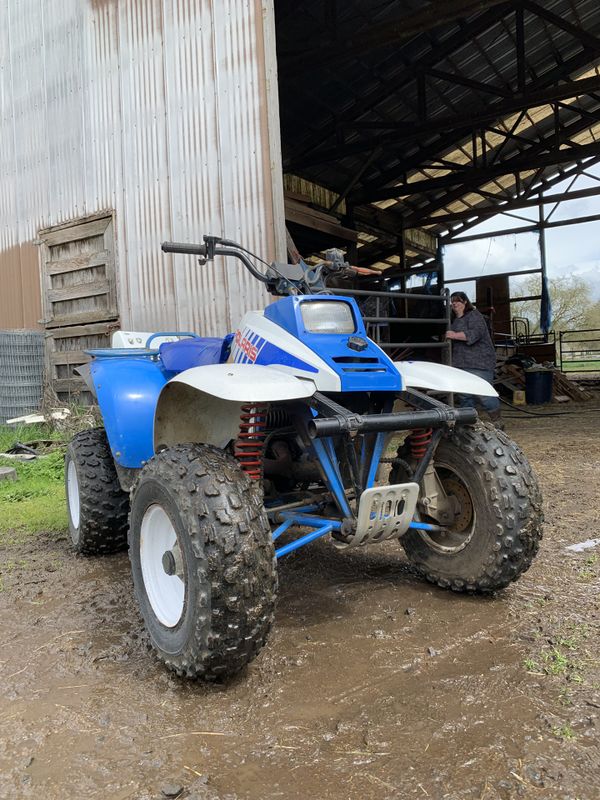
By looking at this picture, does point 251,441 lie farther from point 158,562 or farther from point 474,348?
point 474,348

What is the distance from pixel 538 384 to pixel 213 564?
41.8ft

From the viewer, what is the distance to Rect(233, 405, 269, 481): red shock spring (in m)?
2.48

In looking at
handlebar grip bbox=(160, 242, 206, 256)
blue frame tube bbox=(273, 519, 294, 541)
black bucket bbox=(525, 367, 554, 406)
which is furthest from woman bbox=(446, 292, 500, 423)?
black bucket bbox=(525, 367, 554, 406)

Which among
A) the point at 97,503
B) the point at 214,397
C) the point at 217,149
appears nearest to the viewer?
the point at 214,397

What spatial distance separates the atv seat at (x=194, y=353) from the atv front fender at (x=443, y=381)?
0.89 metres

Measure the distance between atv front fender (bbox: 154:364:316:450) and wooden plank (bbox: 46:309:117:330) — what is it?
5.10m

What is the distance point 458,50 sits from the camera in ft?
44.3

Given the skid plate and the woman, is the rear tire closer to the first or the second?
the skid plate

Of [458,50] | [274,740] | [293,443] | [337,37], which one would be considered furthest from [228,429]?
[458,50]

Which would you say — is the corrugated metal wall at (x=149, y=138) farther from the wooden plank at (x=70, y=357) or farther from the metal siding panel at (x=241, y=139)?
the wooden plank at (x=70, y=357)

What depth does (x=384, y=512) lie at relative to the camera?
97.3 inches

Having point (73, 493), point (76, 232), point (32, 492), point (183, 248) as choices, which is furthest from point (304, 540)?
point (76, 232)

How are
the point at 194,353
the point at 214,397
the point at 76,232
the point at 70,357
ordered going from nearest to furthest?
1. the point at 214,397
2. the point at 194,353
3. the point at 76,232
4. the point at 70,357

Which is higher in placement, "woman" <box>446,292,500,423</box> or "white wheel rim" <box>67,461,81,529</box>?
"woman" <box>446,292,500,423</box>
